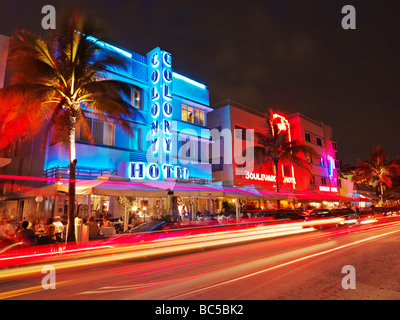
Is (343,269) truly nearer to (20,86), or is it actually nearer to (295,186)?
(20,86)

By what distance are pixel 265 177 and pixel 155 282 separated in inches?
1092

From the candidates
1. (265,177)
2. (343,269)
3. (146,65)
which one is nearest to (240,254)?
(343,269)

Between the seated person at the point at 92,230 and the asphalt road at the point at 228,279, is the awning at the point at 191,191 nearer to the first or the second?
the seated person at the point at 92,230

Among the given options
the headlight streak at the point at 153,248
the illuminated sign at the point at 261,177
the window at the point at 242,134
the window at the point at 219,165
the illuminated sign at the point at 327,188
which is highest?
the window at the point at 242,134

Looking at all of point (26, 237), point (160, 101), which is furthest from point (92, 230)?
A: point (160, 101)

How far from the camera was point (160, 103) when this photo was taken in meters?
22.2

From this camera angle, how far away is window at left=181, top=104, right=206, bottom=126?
26291mm

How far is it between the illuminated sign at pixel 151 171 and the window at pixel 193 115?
20.4 ft

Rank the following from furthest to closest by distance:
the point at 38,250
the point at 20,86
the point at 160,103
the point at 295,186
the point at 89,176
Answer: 1. the point at 295,186
2. the point at 160,103
3. the point at 89,176
4. the point at 20,86
5. the point at 38,250

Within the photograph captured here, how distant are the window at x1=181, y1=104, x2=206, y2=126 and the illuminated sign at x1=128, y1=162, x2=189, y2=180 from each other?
6.22m

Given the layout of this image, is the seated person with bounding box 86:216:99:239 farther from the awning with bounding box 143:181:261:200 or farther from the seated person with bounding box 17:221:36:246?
the awning with bounding box 143:181:261:200

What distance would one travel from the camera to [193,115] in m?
27.0

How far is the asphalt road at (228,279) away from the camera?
546 centimetres

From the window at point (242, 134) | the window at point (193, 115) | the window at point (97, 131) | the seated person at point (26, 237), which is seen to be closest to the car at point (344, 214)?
the window at point (242, 134)
